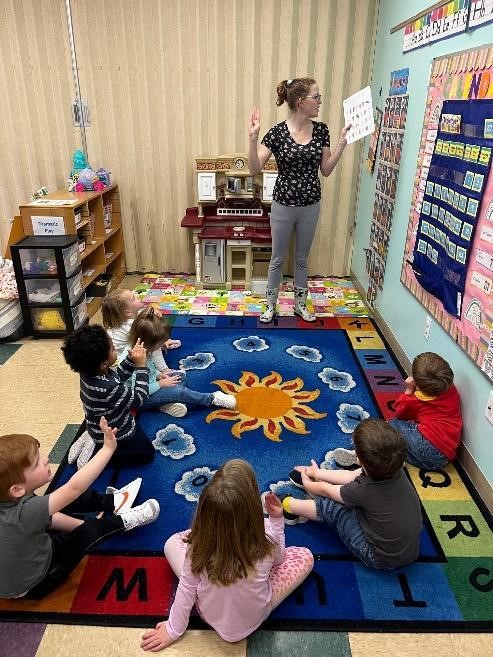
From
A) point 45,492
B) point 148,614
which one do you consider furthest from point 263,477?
point 45,492

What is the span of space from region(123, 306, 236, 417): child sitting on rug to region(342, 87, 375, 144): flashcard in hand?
1712 millimetres

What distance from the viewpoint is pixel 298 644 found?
1475mm

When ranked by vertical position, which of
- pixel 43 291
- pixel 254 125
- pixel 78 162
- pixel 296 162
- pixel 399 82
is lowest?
pixel 43 291

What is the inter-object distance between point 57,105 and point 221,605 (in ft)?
13.5

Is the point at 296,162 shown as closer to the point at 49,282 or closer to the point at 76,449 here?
the point at 49,282

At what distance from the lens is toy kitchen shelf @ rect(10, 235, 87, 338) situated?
124 inches

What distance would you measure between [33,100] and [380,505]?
13.7ft

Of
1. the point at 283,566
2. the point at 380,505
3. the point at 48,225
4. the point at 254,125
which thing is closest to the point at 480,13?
the point at 254,125

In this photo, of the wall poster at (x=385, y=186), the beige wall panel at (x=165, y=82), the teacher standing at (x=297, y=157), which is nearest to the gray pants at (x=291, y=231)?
the teacher standing at (x=297, y=157)

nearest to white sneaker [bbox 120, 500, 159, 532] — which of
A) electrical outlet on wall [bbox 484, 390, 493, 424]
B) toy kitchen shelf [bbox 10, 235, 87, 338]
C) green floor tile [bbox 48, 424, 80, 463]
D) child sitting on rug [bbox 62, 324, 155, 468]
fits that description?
child sitting on rug [bbox 62, 324, 155, 468]

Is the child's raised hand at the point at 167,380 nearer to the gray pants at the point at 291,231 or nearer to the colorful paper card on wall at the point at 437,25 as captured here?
the gray pants at the point at 291,231

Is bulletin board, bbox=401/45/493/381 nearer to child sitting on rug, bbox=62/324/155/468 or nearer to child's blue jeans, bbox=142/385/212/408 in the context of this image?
child's blue jeans, bbox=142/385/212/408

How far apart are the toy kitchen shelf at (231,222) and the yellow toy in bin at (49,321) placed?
1325mm

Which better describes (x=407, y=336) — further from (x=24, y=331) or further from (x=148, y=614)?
(x=24, y=331)
